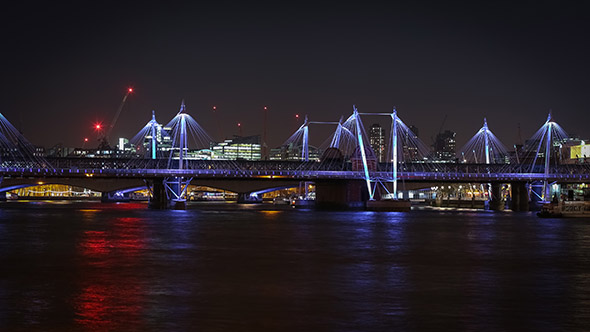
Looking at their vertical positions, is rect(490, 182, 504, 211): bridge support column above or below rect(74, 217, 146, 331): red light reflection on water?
above

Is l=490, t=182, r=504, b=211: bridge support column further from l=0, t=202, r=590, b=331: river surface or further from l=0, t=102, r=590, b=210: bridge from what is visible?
l=0, t=202, r=590, b=331: river surface

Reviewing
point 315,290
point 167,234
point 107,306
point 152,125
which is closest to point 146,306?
point 107,306

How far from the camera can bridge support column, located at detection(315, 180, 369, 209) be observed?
446 feet

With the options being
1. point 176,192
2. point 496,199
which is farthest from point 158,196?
point 496,199

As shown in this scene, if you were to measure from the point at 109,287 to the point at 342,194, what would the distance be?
115733 millimetres

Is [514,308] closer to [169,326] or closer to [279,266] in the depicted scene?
[169,326]

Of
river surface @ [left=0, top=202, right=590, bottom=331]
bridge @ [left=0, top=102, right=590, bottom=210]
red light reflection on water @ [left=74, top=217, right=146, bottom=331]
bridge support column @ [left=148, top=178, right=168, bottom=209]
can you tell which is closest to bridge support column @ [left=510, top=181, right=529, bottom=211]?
bridge @ [left=0, top=102, right=590, bottom=210]

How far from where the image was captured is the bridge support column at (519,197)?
145 meters

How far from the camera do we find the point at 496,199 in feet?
512

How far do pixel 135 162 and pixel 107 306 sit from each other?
388ft

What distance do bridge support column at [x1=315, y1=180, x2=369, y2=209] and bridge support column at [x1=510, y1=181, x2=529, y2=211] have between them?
28.5 m

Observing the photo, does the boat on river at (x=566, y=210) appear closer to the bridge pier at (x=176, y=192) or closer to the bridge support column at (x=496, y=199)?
the bridge support column at (x=496, y=199)

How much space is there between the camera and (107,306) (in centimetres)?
2047

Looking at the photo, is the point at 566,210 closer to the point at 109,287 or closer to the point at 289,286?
the point at 289,286
